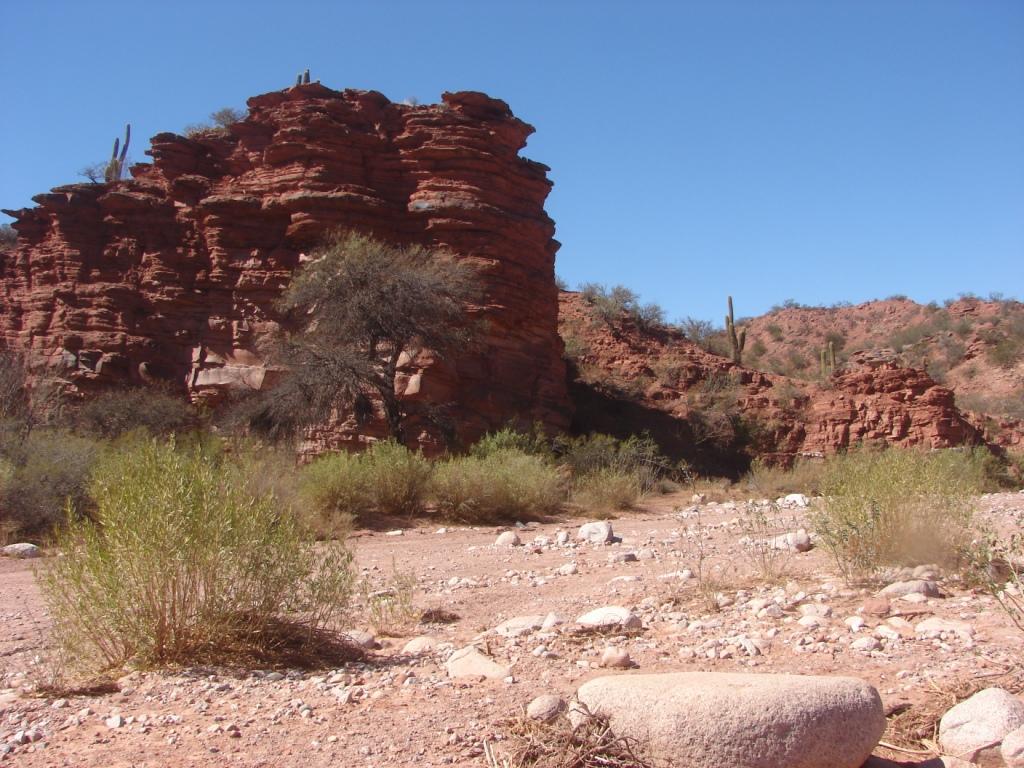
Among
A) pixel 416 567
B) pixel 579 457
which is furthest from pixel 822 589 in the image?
pixel 579 457

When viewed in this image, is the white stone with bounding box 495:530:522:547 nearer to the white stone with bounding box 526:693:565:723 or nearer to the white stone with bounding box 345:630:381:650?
the white stone with bounding box 345:630:381:650

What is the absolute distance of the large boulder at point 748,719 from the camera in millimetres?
3170

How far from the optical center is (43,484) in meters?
12.6

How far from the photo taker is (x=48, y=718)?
12.8ft

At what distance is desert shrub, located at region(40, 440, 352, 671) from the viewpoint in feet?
15.0

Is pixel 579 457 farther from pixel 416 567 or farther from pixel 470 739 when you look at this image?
pixel 470 739

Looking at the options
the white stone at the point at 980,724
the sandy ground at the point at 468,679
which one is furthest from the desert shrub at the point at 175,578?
the white stone at the point at 980,724

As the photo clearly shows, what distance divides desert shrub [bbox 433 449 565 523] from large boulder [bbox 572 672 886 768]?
34.8 feet

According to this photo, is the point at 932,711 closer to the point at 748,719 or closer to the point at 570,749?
the point at 748,719

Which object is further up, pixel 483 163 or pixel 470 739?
pixel 483 163

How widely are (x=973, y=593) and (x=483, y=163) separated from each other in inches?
699

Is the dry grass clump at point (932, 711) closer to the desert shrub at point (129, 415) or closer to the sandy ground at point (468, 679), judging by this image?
the sandy ground at point (468, 679)

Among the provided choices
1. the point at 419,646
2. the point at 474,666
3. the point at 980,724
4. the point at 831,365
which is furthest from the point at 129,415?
the point at 831,365

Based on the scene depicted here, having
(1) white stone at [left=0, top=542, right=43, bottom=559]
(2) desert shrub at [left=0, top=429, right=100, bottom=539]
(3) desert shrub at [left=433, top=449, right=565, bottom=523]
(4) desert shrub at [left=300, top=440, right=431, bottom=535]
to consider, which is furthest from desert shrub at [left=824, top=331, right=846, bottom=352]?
(1) white stone at [left=0, top=542, right=43, bottom=559]
